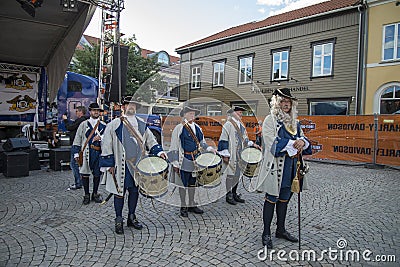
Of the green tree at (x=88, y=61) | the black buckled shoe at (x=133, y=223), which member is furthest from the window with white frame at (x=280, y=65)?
the black buckled shoe at (x=133, y=223)

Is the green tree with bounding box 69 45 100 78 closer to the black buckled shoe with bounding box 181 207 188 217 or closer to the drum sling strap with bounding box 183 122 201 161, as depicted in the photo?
the drum sling strap with bounding box 183 122 201 161

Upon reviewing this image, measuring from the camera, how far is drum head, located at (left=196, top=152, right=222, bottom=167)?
3973 millimetres

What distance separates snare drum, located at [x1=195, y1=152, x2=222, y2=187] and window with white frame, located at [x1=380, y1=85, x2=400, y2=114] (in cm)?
1112

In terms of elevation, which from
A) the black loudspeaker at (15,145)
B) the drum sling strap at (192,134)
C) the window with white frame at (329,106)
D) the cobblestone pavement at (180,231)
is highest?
the window with white frame at (329,106)

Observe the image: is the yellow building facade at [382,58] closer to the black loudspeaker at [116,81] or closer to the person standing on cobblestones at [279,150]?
the black loudspeaker at [116,81]

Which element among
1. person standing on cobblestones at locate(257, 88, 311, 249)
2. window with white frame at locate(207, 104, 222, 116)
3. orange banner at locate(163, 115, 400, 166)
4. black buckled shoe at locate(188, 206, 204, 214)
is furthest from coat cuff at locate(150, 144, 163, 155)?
window with white frame at locate(207, 104, 222, 116)

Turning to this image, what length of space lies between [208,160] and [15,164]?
510 cm

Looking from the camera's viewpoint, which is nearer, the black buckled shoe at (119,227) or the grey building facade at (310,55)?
the black buckled shoe at (119,227)

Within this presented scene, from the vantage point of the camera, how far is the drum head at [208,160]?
397 cm

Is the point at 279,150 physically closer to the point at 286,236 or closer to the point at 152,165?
the point at 286,236

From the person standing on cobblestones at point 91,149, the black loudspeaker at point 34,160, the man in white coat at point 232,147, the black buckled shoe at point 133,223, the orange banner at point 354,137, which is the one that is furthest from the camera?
the orange banner at point 354,137

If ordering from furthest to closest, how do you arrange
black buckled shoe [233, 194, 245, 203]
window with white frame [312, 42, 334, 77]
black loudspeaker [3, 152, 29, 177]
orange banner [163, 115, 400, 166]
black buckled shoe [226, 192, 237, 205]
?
window with white frame [312, 42, 334, 77] → orange banner [163, 115, 400, 166] → black loudspeaker [3, 152, 29, 177] → black buckled shoe [233, 194, 245, 203] → black buckled shoe [226, 192, 237, 205]

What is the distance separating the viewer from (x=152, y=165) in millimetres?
3496

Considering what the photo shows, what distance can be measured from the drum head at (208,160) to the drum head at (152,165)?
24.6 inches
